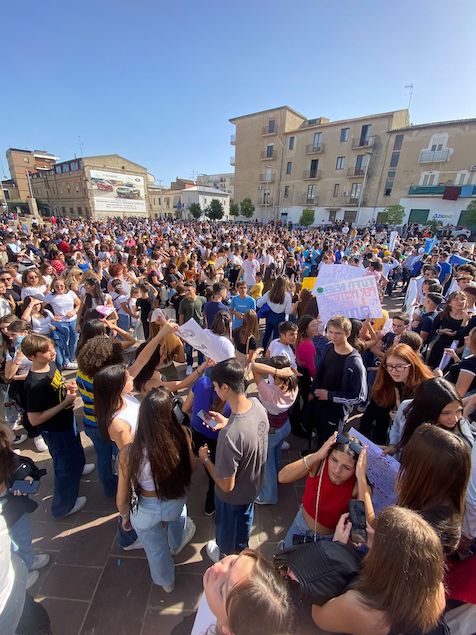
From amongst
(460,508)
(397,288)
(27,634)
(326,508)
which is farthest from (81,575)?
(397,288)

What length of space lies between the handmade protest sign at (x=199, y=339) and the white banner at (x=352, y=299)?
2005mm

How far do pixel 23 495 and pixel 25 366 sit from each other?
7.39 ft

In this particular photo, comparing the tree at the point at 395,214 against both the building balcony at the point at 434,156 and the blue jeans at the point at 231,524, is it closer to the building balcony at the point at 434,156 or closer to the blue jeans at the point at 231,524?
the building balcony at the point at 434,156

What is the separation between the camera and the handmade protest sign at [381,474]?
1884mm

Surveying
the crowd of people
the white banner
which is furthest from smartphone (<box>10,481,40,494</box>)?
the white banner

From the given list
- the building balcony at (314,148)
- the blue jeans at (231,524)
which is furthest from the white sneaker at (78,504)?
the building balcony at (314,148)

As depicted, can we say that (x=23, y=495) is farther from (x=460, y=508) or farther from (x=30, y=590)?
(x=460, y=508)

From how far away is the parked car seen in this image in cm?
4331

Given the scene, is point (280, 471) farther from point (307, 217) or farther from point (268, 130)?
point (268, 130)

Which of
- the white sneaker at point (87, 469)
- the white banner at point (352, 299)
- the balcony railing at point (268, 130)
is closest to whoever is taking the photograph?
the white sneaker at point (87, 469)

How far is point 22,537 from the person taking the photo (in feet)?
6.11

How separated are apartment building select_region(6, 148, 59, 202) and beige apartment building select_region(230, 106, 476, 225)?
4713cm

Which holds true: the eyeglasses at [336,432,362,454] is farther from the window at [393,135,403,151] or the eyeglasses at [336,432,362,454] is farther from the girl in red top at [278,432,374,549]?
the window at [393,135,403,151]

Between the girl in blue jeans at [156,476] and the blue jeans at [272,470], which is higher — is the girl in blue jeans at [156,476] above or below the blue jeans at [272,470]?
above
